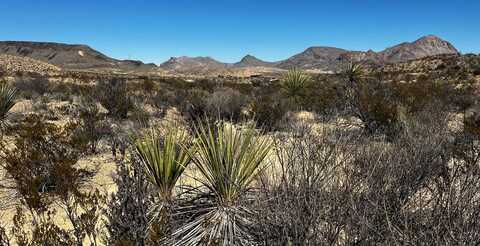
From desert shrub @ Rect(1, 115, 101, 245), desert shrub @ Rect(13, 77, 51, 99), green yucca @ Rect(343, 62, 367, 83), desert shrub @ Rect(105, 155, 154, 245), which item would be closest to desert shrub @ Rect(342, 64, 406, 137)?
desert shrub @ Rect(105, 155, 154, 245)

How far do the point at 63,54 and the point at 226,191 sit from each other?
162 m

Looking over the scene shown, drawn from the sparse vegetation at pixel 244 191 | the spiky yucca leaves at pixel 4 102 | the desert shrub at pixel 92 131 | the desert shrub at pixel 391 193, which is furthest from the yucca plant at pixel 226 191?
the spiky yucca leaves at pixel 4 102

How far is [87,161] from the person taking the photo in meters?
6.89

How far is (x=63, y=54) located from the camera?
476 ft

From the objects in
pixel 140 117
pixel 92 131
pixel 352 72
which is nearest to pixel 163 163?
pixel 92 131

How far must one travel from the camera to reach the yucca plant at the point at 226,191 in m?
3.45

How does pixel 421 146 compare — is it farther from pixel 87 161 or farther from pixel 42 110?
pixel 42 110

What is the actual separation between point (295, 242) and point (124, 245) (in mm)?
1371

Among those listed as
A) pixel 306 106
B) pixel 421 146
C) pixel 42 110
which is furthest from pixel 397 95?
pixel 42 110

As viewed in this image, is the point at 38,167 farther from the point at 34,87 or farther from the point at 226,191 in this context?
the point at 34,87

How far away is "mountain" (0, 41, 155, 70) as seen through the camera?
138500 millimetres

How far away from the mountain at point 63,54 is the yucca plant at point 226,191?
459ft

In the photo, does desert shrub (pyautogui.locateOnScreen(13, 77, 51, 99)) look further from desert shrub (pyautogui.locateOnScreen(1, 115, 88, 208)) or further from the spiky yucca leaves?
desert shrub (pyautogui.locateOnScreen(1, 115, 88, 208))

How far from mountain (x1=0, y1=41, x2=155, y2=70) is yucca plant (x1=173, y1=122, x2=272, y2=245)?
5510 inches
